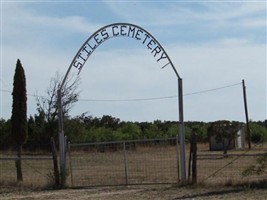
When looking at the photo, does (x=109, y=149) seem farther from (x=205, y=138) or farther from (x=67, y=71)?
(x=205, y=138)

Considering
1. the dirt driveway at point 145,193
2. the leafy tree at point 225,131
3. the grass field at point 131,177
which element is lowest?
the dirt driveway at point 145,193

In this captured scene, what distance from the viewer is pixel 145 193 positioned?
1520cm

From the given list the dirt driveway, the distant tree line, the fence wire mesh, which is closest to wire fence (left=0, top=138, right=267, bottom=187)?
the fence wire mesh

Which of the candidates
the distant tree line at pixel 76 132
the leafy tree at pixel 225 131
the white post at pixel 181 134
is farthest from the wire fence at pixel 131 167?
the leafy tree at pixel 225 131

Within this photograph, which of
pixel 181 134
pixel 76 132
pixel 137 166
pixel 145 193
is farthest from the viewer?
pixel 76 132

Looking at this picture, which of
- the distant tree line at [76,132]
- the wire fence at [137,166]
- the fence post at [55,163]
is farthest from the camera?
the distant tree line at [76,132]

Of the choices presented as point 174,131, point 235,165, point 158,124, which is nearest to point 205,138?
point 158,124

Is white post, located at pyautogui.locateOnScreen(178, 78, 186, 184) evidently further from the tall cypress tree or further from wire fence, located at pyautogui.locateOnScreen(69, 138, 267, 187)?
the tall cypress tree

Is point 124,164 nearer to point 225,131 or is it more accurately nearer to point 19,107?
point 19,107

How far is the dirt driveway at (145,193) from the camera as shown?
14164mm

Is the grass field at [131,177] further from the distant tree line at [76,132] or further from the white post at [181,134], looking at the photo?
the distant tree line at [76,132]

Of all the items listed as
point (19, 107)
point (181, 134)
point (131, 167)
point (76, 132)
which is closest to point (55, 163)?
point (181, 134)

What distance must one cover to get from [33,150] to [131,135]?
12.3 metres

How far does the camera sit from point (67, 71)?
18.2m
